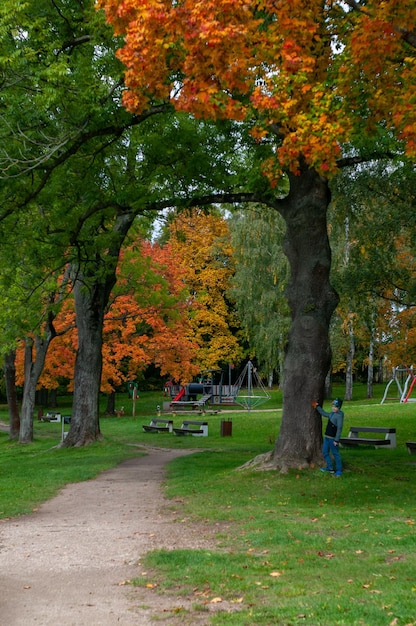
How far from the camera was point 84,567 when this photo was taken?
7.17 m

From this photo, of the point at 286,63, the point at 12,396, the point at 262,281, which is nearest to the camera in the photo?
the point at 286,63

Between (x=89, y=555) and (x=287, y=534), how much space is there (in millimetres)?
2352

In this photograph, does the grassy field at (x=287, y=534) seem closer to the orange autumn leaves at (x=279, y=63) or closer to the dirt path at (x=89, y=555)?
the dirt path at (x=89, y=555)

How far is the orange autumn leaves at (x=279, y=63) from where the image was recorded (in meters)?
9.06

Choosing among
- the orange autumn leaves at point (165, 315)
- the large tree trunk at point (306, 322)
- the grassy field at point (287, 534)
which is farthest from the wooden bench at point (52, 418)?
the large tree trunk at point (306, 322)

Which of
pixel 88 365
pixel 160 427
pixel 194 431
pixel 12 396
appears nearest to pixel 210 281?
pixel 12 396

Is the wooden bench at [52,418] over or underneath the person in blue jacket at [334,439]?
underneath

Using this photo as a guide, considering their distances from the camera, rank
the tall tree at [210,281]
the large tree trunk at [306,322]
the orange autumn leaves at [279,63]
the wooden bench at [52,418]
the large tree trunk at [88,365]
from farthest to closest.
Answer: the tall tree at [210,281] → the wooden bench at [52,418] → the large tree trunk at [88,365] → the large tree trunk at [306,322] → the orange autumn leaves at [279,63]

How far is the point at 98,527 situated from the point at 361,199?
532 inches

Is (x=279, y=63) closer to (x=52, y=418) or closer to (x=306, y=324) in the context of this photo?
(x=306, y=324)

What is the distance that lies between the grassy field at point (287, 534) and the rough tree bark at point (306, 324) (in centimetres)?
71

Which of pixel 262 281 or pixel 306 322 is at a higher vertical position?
pixel 262 281

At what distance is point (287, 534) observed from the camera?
27.2ft

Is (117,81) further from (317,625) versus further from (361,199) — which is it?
(317,625)
